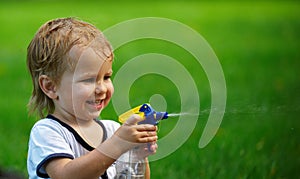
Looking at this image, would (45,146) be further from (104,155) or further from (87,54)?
(87,54)

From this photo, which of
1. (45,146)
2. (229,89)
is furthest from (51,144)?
(229,89)

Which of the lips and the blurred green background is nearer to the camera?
the lips

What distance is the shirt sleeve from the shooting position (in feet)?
9.37

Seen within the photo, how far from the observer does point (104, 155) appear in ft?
9.01

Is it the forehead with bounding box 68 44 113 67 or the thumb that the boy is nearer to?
the forehead with bounding box 68 44 113 67

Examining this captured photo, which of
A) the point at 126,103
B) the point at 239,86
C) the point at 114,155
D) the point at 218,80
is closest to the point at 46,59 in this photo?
the point at 114,155

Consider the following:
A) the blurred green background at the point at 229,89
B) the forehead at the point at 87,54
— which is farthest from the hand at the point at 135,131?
the blurred green background at the point at 229,89

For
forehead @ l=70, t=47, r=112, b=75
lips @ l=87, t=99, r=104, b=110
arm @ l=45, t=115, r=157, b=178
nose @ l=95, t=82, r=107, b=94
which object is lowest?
arm @ l=45, t=115, r=157, b=178

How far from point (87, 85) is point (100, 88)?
58mm

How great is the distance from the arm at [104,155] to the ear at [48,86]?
330 millimetres

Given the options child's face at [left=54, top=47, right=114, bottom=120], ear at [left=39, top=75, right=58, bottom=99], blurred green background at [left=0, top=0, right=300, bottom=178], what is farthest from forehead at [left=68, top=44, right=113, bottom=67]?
blurred green background at [left=0, top=0, right=300, bottom=178]

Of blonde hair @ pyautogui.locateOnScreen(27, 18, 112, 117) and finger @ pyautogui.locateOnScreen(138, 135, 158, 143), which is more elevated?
blonde hair @ pyautogui.locateOnScreen(27, 18, 112, 117)

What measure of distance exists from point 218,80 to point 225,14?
36.2 ft

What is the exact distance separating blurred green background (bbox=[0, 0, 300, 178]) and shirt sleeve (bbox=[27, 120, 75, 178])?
80 centimetres
